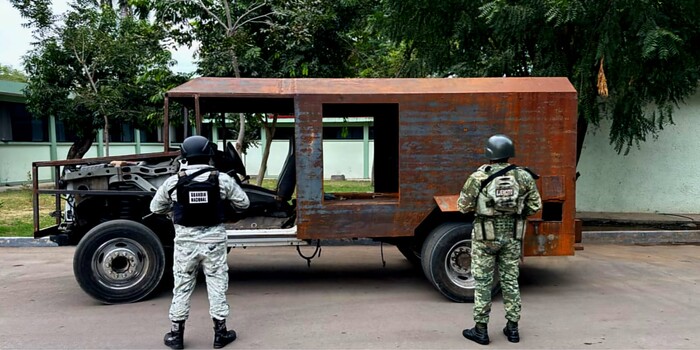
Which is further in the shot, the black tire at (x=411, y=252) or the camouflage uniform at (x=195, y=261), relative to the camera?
the black tire at (x=411, y=252)

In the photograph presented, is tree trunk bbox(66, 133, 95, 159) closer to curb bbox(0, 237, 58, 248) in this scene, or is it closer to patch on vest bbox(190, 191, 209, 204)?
curb bbox(0, 237, 58, 248)

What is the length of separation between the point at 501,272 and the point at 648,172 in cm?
895

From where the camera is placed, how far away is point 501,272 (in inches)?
175

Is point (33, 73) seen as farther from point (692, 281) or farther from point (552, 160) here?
point (692, 281)

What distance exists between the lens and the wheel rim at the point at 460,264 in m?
5.48

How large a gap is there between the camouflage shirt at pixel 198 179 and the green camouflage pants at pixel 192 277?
5 cm

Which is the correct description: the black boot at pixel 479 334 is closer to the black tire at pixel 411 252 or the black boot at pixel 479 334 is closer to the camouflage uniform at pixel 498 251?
the camouflage uniform at pixel 498 251

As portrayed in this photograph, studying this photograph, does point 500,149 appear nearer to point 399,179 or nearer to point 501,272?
point 501,272

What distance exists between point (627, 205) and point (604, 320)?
25.6 feet

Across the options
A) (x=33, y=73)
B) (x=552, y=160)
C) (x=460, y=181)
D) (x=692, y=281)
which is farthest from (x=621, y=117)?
(x=33, y=73)

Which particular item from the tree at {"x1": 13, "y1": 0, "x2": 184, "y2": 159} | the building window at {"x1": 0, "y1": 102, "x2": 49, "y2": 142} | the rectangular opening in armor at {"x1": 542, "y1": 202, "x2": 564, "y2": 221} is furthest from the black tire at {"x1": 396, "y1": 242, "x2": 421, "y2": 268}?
the building window at {"x1": 0, "y1": 102, "x2": 49, "y2": 142}

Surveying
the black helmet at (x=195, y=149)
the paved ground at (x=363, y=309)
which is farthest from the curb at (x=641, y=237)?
the black helmet at (x=195, y=149)

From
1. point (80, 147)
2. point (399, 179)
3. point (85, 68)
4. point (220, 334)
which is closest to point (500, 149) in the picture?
point (399, 179)

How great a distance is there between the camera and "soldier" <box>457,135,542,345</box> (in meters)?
4.32
